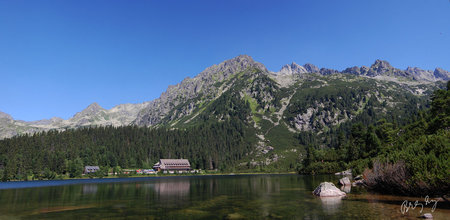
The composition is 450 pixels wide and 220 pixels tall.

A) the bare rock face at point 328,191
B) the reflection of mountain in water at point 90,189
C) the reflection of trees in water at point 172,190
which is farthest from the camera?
the reflection of mountain in water at point 90,189

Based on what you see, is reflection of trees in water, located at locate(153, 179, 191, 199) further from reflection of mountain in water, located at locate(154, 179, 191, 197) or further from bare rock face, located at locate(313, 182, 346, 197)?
bare rock face, located at locate(313, 182, 346, 197)

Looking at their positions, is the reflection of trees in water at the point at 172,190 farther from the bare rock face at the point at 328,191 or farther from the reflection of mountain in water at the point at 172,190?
the bare rock face at the point at 328,191

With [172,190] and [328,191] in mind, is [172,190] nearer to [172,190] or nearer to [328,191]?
[172,190]

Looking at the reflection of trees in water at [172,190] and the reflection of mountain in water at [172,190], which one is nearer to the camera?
the reflection of trees in water at [172,190]

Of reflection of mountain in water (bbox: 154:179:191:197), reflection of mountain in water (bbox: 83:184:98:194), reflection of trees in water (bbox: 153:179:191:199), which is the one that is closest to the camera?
reflection of trees in water (bbox: 153:179:191:199)

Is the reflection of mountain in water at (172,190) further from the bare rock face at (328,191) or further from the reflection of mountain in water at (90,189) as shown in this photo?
the bare rock face at (328,191)

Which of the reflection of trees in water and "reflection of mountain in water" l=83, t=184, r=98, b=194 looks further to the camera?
"reflection of mountain in water" l=83, t=184, r=98, b=194

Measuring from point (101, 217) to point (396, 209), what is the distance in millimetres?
37174

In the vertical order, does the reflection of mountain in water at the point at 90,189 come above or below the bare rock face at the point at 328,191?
below

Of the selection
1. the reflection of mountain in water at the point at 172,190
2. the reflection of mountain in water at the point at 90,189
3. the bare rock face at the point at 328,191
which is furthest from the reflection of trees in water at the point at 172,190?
the bare rock face at the point at 328,191

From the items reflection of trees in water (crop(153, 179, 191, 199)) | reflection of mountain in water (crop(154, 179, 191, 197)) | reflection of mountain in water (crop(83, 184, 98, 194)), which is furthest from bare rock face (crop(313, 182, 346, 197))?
reflection of mountain in water (crop(83, 184, 98, 194))

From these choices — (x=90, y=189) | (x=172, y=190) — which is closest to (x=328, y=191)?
(x=172, y=190)

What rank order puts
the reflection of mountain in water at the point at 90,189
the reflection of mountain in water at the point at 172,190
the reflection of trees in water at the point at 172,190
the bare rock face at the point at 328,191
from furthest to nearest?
the reflection of mountain in water at the point at 90,189 → the reflection of mountain in water at the point at 172,190 → the reflection of trees in water at the point at 172,190 → the bare rock face at the point at 328,191

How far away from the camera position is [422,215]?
28.2 meters
